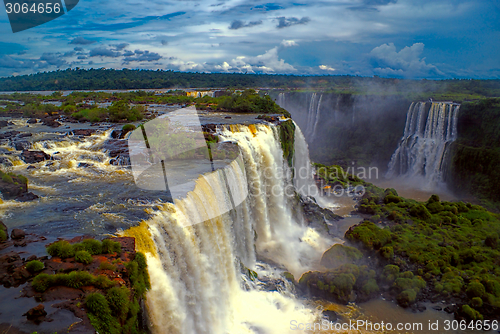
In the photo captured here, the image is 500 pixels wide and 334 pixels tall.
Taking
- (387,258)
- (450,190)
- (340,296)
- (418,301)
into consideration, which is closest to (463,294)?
(418,301)

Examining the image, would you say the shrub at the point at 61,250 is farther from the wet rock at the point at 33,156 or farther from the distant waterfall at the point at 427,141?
the distant waterfall at the point at 427,141

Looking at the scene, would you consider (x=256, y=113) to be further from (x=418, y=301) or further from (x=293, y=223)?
(x=418, y=301)

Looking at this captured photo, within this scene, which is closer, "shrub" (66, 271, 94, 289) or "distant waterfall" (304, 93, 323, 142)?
"shrub" (66, 271, 94, 289)

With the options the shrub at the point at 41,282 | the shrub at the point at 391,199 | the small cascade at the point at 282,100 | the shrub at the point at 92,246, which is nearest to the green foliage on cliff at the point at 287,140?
the shrub at the point at 391,199

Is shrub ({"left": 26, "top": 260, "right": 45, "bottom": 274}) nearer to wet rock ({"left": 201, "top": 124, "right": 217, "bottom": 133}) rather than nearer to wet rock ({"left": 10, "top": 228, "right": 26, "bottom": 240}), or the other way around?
wet rock ({"left": 10, "top": 228, "right": 26, "bottom": 240})

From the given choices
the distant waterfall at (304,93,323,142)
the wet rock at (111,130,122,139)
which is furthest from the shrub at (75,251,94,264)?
the distant waterfall at (304,93,323,142)

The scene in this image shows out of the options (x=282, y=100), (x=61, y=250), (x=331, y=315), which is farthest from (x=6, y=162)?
(x=282, y=100)
